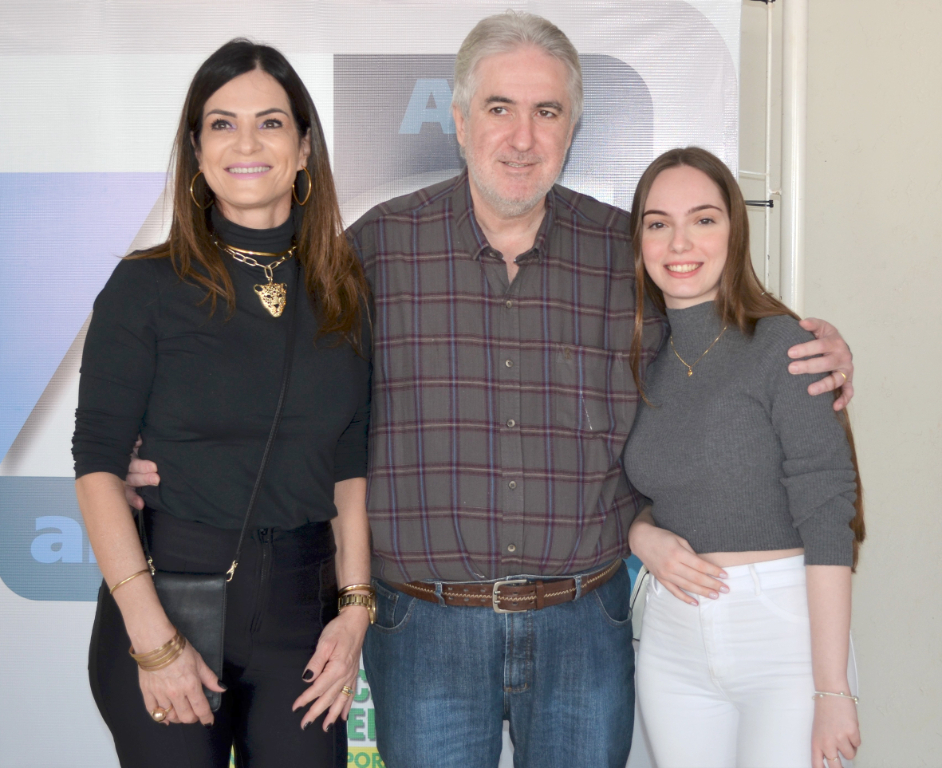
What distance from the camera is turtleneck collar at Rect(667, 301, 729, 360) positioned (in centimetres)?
169

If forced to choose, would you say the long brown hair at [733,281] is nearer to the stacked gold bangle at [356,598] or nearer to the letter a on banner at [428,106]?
the stacked gold bangle at [356,598]

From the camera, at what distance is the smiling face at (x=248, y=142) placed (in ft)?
5.03

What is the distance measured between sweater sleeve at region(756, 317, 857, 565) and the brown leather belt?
49 centimetres

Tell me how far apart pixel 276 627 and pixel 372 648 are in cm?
40

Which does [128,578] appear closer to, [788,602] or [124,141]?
[788,602]

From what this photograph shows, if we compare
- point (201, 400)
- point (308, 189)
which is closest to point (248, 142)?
point (308, 189)

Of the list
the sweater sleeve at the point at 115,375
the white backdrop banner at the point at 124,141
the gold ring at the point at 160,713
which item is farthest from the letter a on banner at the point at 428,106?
the gold ring at the point at 160,713

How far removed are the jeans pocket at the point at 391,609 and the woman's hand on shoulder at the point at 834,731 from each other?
2.64 ft

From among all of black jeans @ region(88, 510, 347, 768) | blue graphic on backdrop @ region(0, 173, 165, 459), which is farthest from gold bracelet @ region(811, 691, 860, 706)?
blue graphic on backdrop @ region(0, 173, 165, 459)

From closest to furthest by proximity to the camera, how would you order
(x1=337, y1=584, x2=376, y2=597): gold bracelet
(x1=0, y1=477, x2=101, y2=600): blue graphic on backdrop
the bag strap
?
1. the bag strap
2. (x1=337, y1=584, x2=376, y2=597): gold bracelet
3. (x1=0, y1=477, x2=101, y2=600): blue graphic on backdrop

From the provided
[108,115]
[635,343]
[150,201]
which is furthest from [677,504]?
[108,115]

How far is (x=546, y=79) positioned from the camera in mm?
1745

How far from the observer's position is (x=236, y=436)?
144 cm

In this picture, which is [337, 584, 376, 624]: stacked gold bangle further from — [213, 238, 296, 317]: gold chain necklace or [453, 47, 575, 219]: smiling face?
[453, 47, 575, 219]: smiling face
